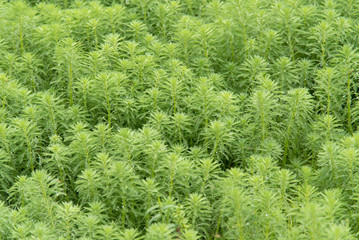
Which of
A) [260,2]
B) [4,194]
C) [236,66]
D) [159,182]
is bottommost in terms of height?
[4,194]

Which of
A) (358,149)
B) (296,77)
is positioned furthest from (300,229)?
(296,77)

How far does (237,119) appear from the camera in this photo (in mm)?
4617

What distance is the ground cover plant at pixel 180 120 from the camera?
3.77 meters

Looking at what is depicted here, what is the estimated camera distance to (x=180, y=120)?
14.6 ft

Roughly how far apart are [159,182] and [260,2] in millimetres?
2367

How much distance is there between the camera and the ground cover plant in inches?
148

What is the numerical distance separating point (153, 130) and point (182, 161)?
374 millimetres

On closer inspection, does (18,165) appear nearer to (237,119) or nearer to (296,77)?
(237,119)

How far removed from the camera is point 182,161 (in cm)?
404

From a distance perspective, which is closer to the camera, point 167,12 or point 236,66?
point 236,66

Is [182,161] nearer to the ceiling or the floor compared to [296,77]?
nearer to the floor

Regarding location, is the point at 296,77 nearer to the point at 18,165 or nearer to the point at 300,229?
the point at 300,229

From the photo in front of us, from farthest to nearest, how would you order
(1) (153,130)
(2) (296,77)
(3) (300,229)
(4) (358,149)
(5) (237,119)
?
(2) (296,77) → (5) (237,119) → (1) (153,130) → (4) (358,149) → (3) (300,229)

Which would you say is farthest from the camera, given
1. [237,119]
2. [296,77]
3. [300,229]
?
[296,77]
